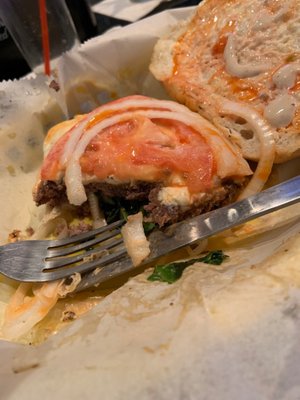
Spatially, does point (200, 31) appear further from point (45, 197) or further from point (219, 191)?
point (45, 197)

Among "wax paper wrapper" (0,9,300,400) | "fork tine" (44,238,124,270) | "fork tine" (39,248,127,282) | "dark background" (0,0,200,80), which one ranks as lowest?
"wax paper wrapper" (0,9,300,400)

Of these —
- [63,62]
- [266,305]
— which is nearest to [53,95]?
[63,62]

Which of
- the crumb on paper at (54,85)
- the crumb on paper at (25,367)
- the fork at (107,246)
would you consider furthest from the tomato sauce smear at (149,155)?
the crumb on paper at (25,367)

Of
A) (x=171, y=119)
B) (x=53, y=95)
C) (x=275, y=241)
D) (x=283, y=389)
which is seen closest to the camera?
(x=283, y=389)

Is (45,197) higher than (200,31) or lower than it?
lower

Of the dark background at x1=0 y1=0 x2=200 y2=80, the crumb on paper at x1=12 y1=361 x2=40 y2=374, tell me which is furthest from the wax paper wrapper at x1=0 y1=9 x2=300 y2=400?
Result: the dark background at x1=0 y1=0 x2=200 y2=80

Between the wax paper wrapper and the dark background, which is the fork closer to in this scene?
the wax paper wrapper

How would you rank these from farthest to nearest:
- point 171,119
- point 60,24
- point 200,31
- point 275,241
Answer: point 60,24 < point 200,31 < point 171,119 < point 275,241

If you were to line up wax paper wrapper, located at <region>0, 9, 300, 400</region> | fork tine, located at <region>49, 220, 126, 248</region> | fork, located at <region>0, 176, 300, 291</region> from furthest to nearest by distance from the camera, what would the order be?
fork tine, located at <region>49, 220, 126, 248</region>
fork, located at <region>0, 176, 300, 291</region>
wax paper wrapper, located at <region>0, 9, 300, 400</region>
